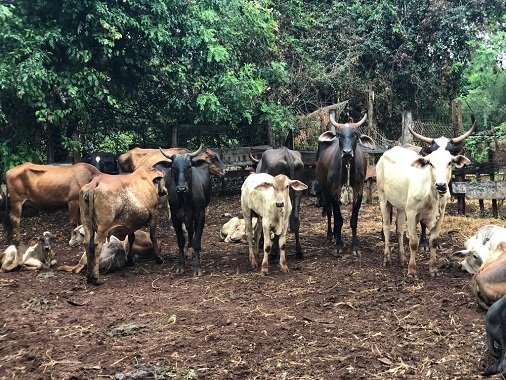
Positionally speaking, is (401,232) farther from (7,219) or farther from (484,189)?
(7,219)

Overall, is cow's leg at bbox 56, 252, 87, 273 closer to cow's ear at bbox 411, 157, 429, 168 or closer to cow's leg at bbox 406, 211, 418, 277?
cow's leg at bbox 406, 211, 418, 277

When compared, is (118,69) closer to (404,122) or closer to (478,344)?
(404,122)

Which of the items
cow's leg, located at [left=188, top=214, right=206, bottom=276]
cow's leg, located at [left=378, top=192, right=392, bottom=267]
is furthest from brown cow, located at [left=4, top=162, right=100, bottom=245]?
cow's leg, located at [left=378, top=192, right=392, bottom=267]

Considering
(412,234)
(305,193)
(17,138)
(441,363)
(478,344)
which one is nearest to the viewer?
(441,363)

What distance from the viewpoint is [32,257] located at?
29.3 ft

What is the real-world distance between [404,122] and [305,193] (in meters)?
3.73

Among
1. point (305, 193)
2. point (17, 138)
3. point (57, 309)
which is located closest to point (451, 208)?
point (305, 193)

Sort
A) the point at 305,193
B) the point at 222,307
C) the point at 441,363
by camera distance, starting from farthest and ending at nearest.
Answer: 1. the point at 305,193
2. the point at 222,307
3. the point at 441,363

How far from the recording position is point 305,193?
16.5 m

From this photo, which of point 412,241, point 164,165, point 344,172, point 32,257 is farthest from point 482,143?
point 32,257

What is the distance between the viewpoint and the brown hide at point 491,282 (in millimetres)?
5184

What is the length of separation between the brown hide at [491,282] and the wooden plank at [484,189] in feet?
17.7

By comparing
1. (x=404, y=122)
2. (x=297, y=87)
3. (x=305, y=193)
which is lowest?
(x=305, y=193)

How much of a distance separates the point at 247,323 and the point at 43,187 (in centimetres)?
661
